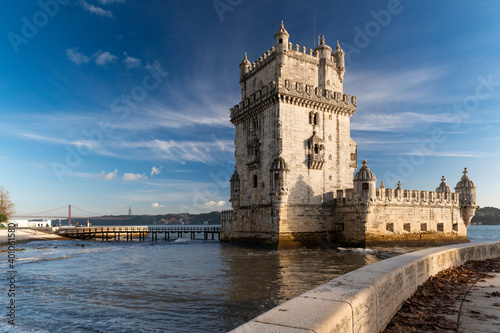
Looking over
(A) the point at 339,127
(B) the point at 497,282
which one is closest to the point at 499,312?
(B) the point at 497,282

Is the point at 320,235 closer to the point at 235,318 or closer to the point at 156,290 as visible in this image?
the point at 156,290

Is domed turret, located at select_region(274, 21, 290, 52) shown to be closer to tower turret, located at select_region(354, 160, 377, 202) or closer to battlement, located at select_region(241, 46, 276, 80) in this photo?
battlement, located at select_region(241, 46, 276, 80)

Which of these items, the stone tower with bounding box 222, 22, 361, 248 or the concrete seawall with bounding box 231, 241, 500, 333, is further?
the stone tower with bounding box 222, 22, 361, 248

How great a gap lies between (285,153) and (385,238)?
12.6 m

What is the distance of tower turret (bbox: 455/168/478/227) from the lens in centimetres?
3850

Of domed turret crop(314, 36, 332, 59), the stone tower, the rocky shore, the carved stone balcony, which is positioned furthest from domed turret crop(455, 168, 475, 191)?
the rocky shore

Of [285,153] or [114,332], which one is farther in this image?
[285,153]

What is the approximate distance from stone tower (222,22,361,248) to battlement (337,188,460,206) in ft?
5.94

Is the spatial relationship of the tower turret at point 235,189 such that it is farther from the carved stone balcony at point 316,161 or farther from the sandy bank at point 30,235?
the sandy bank at point 30,235

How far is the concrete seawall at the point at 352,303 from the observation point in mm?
3826

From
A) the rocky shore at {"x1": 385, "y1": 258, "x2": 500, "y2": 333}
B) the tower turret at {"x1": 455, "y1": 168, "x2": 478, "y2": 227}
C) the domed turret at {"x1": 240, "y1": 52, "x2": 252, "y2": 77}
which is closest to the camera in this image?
the rocky shore at {"x1": 385, "y1": 258, "x2": 500, "y2": 333}

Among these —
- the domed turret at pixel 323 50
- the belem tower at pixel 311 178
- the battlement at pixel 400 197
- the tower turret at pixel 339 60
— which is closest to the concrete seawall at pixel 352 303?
the belem tower at pixel 311 178

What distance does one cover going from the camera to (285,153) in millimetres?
31672

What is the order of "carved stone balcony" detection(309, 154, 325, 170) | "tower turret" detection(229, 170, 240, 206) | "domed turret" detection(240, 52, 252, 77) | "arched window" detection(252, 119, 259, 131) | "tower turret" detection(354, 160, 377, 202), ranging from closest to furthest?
"tower turret" detection(354, 160, 377, 202) < "carved stone balcony" detection(309, 154, 325, 170) < "arched window" detection(252, 119, 259, 131) < "tower turret" detection(229, 170, 240, 206) < "domed turret" detection(240, 52, 252, 77)
